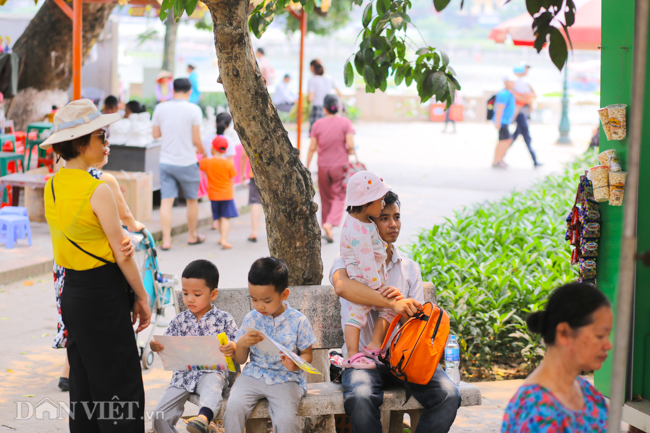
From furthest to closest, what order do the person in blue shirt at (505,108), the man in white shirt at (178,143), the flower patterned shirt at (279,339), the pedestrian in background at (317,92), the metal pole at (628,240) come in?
the person in blue shirt at (505,108) → the pedestrian in background at (317,92) → the man in white shirt at (178,143) → the flower patterned shirt at (279,339) → the metal pole at (628,240)

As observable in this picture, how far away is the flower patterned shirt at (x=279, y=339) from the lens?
135 inches

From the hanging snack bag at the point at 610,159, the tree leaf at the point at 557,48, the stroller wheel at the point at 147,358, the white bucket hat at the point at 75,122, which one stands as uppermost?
the tree leaf at the point at 557,48

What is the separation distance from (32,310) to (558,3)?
548 cm

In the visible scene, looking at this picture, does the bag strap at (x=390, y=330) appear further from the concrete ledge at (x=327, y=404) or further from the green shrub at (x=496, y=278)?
the green shrub at (x=496, y=278)

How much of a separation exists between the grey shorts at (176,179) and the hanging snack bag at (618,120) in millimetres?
5530

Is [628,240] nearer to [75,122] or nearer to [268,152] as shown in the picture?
[75,122]

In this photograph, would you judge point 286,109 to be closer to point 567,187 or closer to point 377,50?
point 567,187

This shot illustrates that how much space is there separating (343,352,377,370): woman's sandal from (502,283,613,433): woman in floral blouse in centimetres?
130

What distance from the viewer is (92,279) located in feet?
10.2

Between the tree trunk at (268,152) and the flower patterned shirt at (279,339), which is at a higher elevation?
the tree trunk at (268,152)

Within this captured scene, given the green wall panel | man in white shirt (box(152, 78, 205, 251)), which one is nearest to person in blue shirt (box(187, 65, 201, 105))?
man in white shirt (box(152, 78, 205, 251))

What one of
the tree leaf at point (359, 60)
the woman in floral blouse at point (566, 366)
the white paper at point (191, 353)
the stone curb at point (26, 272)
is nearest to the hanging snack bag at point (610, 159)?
the tree leaf at point (359, 60)

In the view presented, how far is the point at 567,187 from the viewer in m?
9.84

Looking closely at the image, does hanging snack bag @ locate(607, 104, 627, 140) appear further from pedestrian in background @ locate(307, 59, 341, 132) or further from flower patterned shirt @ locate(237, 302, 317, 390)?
pedestrian in background @ locate(307, 59, 341, 132)
